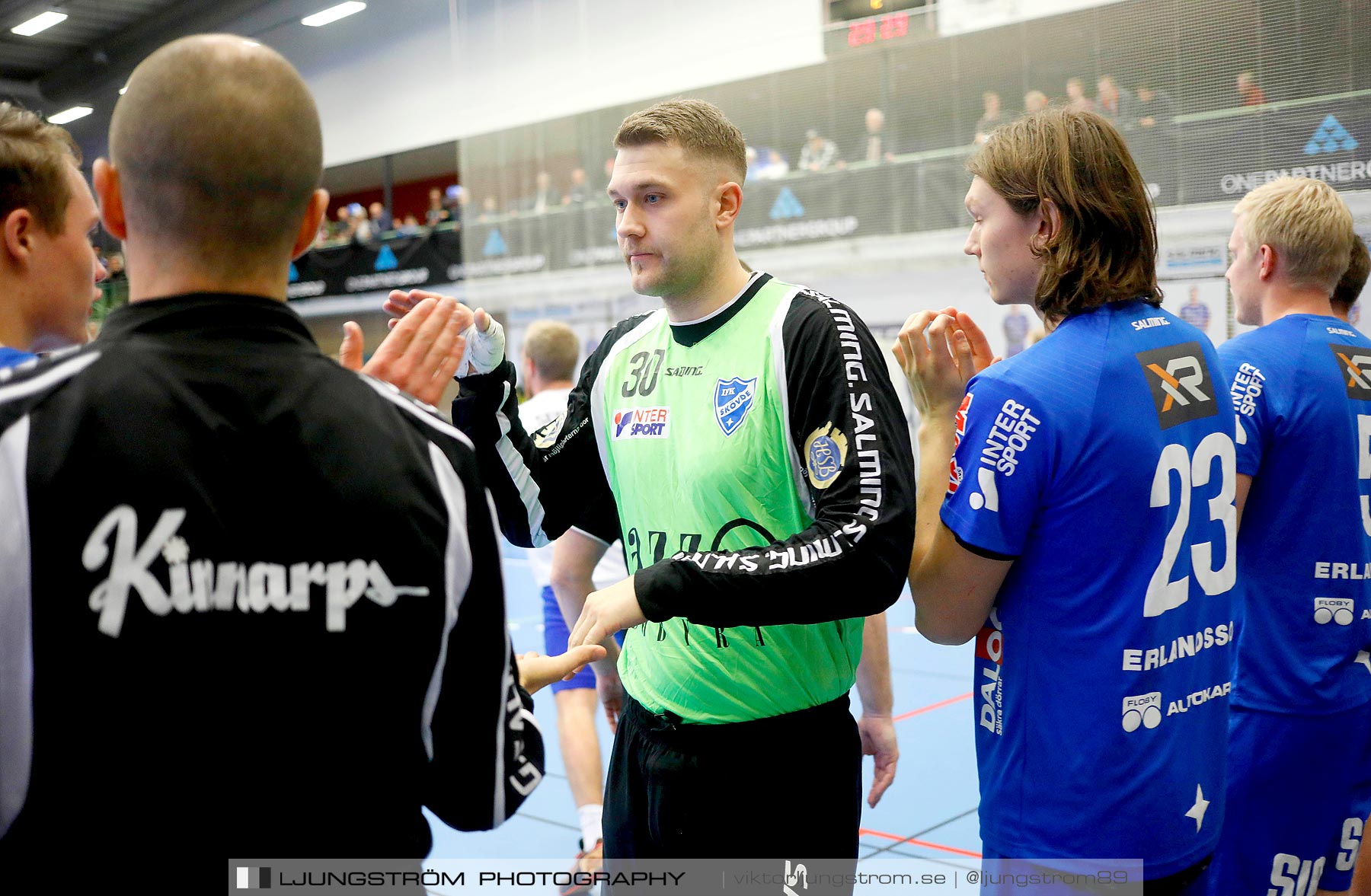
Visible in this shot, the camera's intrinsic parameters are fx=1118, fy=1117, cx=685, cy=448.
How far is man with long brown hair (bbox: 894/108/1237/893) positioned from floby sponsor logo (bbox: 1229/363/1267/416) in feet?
2.25

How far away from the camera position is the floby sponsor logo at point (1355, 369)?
107 inches

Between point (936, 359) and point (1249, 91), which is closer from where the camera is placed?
point (936, 359)

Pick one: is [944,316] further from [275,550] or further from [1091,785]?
[275,550]

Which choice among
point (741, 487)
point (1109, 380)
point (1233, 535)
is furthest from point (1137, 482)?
point (741, 487)

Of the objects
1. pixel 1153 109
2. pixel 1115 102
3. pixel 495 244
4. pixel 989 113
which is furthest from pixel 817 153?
pixel 495 244

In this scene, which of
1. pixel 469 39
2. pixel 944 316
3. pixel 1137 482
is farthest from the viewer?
pixel 469 39

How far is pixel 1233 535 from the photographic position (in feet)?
6.94

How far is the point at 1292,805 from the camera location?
8.68ft

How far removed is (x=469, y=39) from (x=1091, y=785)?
1632cm

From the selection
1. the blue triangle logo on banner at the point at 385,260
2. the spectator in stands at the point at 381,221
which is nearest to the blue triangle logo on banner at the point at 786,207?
the blue triangle logo on banner at the point at 385,260

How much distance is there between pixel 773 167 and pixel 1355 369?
1195 cm

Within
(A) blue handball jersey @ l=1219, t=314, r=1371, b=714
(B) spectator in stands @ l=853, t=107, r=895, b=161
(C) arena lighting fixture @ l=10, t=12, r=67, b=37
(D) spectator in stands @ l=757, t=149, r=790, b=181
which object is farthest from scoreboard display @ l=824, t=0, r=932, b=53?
(C) arena lighting fixture @ l=10, t=12, r=67, b=37

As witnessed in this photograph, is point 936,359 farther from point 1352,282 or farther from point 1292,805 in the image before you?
point 1352,282

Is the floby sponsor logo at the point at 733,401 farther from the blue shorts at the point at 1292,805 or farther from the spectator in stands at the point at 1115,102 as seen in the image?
the spectator in stands at the point at 1115,102
